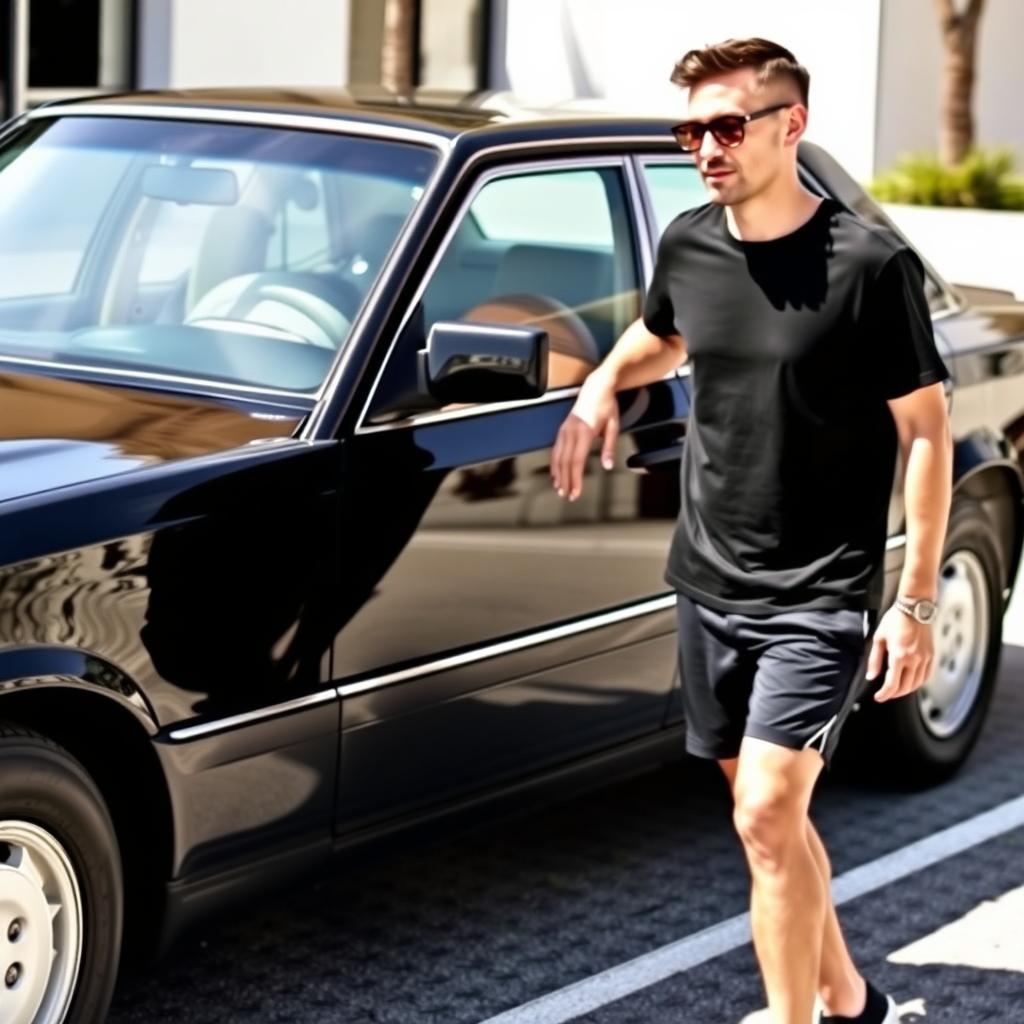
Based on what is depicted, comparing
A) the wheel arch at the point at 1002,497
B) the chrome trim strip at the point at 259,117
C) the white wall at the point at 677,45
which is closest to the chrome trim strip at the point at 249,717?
the chrome trim strip at the point at 259,117

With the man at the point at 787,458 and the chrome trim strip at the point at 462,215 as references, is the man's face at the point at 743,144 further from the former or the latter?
the chrome trim strip at the point at 462,215

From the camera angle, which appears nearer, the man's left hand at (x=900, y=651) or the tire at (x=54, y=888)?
the tire at (x=54, y=888)

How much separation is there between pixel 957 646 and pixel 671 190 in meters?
1.53

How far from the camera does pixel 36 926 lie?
3.55 m

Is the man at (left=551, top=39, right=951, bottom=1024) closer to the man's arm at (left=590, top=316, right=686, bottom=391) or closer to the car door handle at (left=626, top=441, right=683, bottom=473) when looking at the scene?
the man's arm at (left=590, top=316, right=686, bottom=391)

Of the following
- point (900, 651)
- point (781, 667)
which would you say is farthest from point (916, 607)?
point (781, 667)

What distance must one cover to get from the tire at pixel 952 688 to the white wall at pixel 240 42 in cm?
1219

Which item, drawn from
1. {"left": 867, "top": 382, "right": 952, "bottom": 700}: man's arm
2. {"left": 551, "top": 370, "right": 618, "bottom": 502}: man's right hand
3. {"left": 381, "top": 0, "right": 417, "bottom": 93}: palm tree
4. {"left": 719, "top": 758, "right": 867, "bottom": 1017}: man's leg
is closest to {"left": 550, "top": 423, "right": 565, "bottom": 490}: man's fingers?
{"left": 551, "top": 370, "right": 618, "bottom": 502}: man's right hand

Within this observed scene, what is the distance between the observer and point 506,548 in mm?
4309

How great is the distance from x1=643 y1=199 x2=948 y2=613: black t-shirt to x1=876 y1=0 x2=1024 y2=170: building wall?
15460 millimetres

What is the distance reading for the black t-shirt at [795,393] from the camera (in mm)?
3529

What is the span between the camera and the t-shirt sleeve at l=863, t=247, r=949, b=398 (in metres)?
3.52

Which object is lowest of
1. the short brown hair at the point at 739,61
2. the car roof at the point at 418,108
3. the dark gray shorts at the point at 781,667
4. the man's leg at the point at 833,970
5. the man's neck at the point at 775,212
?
the man's leg at the point at 833,970

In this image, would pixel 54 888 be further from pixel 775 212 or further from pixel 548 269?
pixel 548 269
